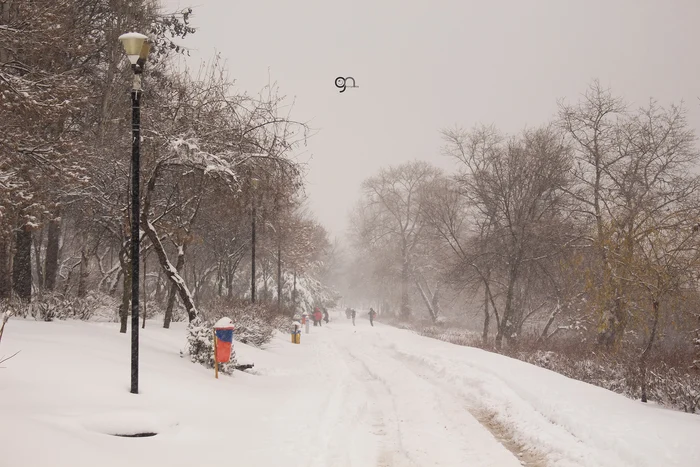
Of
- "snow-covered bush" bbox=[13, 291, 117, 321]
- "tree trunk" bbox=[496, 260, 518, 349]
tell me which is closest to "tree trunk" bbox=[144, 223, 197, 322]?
"snow-covered bush" bbox=[13, 291, 117, 321]

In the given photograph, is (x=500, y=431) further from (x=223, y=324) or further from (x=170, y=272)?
(x=170, y=272)

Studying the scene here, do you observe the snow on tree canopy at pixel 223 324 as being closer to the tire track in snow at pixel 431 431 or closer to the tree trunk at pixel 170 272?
the tree trunk at pixel 170 272

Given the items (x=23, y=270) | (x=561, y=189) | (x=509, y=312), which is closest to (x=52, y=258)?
(x=23, y=270)

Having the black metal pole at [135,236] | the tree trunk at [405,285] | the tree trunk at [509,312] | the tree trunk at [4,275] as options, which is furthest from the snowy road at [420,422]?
the tree trunk at [405,285]

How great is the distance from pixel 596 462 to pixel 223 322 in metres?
7.24

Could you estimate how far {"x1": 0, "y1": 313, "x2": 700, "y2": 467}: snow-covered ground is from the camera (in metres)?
5.66

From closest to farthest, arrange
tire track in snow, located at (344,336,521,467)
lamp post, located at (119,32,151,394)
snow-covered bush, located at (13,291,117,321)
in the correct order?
tire track in snow, located at (344,336,521,467)
lamp post, located at (119,32,151,394)
snow-covered bush, located at (13,291,117,321)

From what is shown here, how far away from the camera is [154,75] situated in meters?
15.6

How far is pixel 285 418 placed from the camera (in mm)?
8414

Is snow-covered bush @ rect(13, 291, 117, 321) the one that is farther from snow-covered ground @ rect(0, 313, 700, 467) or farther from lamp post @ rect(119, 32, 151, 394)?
lamp post @ rect(119, 32, 151, 394)

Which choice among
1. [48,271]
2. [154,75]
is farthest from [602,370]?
[48,271]

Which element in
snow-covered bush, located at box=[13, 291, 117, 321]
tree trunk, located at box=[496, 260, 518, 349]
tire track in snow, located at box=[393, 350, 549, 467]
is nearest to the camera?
tire track in snow, located at box=[393, 350, 549, 467]

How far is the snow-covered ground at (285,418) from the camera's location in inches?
223

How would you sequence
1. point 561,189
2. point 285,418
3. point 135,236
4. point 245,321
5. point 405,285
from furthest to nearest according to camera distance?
point 405,285, point 561,189, point 245,321, point 285,418, point 135,236
